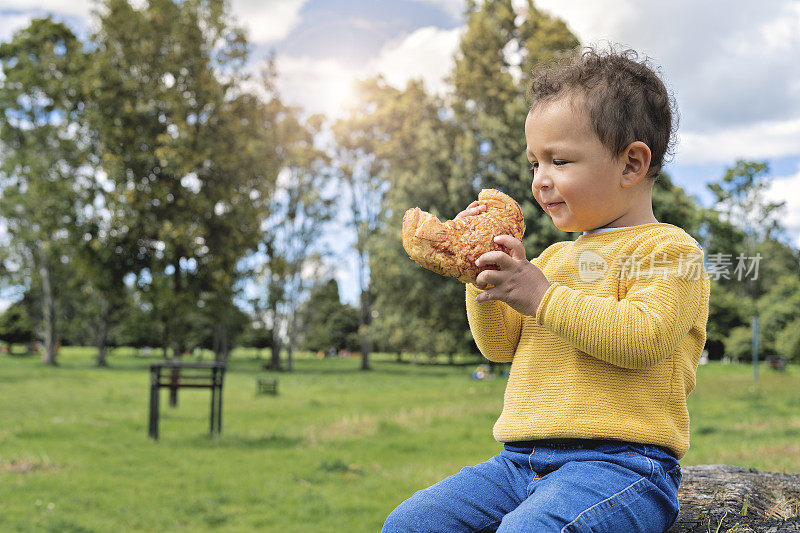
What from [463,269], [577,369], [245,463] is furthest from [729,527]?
[245,463]

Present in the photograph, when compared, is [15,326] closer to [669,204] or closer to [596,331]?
[669,204]

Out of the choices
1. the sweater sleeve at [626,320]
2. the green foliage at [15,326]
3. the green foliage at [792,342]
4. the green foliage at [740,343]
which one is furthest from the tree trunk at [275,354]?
the sweater sleeve at [626,320]

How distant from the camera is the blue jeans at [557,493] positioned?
1.89 m

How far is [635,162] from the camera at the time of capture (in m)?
2.21

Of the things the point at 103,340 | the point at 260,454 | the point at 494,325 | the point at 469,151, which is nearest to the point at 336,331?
the point at 103,340

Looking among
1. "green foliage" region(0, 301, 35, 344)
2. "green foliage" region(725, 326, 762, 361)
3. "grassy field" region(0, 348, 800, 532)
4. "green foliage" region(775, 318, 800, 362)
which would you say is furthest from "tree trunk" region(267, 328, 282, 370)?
"green foliage" region(725, 326, 762, 361)

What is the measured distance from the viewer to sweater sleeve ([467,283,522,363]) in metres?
2.41

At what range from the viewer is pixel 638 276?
2166 millimetres

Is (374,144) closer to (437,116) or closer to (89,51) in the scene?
(437,116)

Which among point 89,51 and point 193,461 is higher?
point 89,51

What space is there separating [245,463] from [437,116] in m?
17.7

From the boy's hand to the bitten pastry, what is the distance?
50 millimetres

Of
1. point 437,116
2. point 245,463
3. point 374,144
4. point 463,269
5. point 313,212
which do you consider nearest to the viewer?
point 463,269

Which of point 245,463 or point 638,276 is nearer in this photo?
point 638,276
